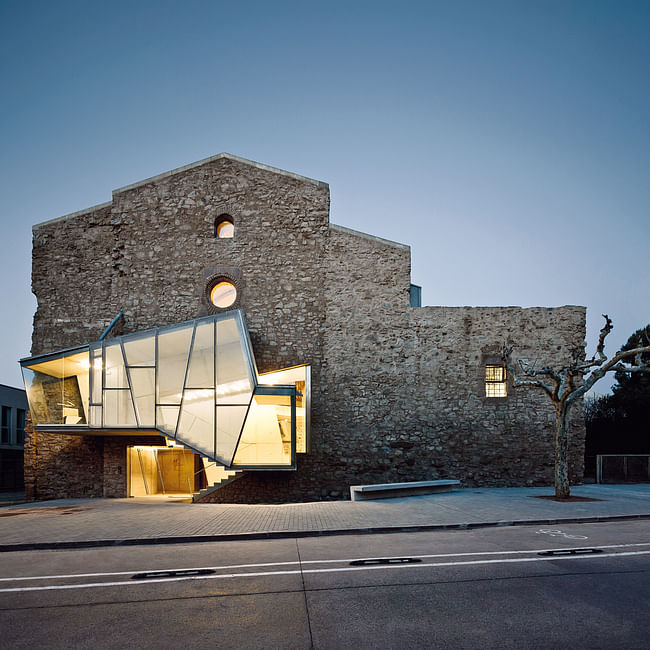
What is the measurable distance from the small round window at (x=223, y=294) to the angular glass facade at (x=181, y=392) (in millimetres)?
3158

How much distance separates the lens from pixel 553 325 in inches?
782

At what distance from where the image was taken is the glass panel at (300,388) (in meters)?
18.3

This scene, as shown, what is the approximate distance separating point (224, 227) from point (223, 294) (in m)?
2.91

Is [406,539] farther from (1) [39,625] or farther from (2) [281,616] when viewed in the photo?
(1) [39,625]

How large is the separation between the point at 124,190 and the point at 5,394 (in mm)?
20439

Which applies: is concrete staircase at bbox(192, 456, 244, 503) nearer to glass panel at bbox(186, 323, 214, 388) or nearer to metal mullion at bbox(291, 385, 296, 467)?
metal mullion at bbox(291, 385, 296, 467)

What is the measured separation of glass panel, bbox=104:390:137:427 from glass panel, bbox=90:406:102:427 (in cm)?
20

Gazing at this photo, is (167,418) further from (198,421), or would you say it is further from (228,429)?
(228,429)

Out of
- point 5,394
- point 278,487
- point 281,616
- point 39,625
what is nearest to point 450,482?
point 278,487

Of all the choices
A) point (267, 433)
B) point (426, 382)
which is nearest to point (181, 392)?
point (267, 433)

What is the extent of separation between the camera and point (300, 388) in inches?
750

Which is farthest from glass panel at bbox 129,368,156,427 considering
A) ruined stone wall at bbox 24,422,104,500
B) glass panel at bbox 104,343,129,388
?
ruined stone wall at bbox 24,422,104,500

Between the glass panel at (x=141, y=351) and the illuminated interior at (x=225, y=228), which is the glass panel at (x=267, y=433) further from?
the illuminated interior at (x=225, y=228)

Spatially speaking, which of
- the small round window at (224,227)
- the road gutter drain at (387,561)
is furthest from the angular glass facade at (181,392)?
the road gutter drain at (387,561)
